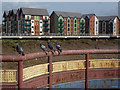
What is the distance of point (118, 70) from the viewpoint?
12281mm

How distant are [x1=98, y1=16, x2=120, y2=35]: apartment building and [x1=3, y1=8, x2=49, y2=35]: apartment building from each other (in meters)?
30.0

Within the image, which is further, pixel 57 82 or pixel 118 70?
pixel 118 70

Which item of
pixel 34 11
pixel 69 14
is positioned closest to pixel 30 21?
pixel 34 11

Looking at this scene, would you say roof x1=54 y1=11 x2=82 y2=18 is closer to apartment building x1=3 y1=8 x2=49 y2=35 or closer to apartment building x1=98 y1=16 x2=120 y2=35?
apartment building x1=3 y1=8 x2=49 y2=35

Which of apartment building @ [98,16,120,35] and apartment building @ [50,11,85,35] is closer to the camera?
apartment building @ [50,11,85,35]

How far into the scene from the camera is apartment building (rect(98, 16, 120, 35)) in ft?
308

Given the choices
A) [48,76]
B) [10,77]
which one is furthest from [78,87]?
[10,77]

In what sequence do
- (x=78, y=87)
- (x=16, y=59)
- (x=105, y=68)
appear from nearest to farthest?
(x=16, y=59) → (x=78, y=87) → (x=105, y=68)

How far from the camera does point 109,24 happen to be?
93875 millimetres

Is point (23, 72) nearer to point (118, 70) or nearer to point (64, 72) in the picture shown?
point (64, 72)

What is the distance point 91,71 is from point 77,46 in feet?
183

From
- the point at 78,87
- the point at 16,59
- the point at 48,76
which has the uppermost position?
the point at 16,59

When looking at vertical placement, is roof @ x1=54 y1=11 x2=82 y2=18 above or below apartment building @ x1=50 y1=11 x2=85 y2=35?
above

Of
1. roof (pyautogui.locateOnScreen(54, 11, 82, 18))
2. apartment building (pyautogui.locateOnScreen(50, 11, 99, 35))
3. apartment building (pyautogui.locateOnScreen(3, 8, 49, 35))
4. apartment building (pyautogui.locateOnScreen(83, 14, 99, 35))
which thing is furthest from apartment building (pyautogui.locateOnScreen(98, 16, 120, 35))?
apartment building (pyautogui.locateOnScreen(3, 8, 49, 35))
